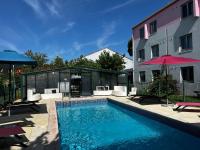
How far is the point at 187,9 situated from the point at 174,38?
298 centimetres

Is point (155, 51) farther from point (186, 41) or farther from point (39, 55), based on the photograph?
point (39, 55)

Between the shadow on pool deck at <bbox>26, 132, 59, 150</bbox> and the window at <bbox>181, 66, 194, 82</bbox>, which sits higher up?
the window at <bbox>181, 66, 194, 82</bbox>

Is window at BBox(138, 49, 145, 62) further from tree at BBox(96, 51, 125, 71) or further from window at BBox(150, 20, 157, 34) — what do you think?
tree at BBox(96, 51, 125, 71)

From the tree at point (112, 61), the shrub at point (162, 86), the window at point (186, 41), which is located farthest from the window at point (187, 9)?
the tree at point (112, 61)

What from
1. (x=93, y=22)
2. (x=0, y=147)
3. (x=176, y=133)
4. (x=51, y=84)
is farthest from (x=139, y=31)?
(x=0, y=147)

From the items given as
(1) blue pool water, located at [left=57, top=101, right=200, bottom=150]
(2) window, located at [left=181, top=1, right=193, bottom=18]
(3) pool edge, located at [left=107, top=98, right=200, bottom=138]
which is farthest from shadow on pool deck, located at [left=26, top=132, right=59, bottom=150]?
(2) window, located at [left=181, top=1, right=193, bottom=18]

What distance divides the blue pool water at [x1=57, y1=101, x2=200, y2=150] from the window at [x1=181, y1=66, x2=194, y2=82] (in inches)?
362

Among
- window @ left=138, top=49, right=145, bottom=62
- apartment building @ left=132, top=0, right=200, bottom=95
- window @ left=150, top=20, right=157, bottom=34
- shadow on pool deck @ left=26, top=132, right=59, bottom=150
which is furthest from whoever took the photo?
window @ left=138, top=49, right=145, bottom=62

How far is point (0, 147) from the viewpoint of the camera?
646 cm

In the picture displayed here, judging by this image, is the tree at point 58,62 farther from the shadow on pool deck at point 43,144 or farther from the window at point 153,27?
the shadow on pool deck at point 43,144

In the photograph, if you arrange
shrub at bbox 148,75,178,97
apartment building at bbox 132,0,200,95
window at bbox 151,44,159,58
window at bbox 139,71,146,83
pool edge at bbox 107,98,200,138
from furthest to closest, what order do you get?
window at bbox 139,71,146,83
window at bbox 151,44,159,58
shrub at bbox 148,75,178,97
apartment building at bbox 132,0,200,95
pool edge at bbox 107,98,200,138

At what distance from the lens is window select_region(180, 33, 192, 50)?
20234 mm

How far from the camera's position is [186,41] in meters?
20.7

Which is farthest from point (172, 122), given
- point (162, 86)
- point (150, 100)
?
point (162, 86)
